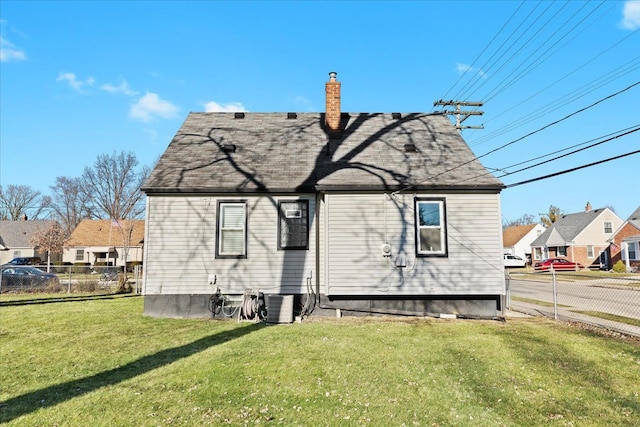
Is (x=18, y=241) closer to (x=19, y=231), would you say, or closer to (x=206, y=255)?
(x=19, y=231)

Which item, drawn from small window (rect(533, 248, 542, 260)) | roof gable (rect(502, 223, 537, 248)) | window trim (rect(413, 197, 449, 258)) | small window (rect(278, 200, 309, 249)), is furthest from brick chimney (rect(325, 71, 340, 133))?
roof gable (rect(502, 223, 537, 248))

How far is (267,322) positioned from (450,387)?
5.78m

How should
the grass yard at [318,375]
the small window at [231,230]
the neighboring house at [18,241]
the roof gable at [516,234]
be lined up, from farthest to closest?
the roof gable at [516,234] < the neighboring house at [18,241] < the small window at [231,230] < the grass yard at [318,375]

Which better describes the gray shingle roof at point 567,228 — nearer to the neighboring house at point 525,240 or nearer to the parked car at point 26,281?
the neighboring house at point 525,240

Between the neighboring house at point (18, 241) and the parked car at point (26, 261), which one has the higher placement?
the neighboring house at point (18, 241)

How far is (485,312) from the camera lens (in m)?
10.3

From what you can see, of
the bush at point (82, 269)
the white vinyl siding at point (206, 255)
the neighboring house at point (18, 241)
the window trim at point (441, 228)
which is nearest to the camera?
the window trim at point (441, 228)

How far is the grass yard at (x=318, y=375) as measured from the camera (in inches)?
173

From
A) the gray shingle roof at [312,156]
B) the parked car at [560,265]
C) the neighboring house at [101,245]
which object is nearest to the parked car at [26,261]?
the neighboring house at [101,245]

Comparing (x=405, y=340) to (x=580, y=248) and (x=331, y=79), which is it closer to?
(x=331, y=79)

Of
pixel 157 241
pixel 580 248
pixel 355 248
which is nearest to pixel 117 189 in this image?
pixel 157 241

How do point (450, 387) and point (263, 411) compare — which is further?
point (450, 387)

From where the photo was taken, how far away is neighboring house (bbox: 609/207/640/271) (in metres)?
36.6

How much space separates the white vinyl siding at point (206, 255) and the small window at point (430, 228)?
2.96 m
